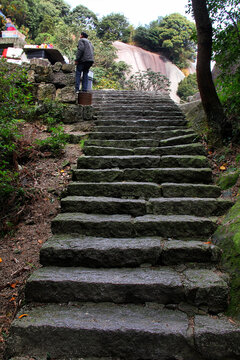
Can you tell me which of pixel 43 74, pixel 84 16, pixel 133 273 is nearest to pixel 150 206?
pixel 133 273

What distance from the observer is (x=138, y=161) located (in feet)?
12.6

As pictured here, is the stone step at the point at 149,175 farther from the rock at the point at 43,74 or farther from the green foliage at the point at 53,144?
the rock at the point at 43,74

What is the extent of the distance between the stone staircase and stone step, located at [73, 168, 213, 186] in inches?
0.5

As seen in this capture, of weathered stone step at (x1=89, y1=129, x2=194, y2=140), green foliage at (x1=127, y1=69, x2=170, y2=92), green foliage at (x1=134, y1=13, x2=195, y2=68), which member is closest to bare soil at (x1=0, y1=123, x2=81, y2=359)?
weathered stone step at (x1=89, y1=129, x2=194, y2=140)

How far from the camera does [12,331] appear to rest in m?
1.76

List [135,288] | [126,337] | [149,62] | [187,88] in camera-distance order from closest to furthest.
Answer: [126,337] → [135,288] → [187,88] → [149,62]

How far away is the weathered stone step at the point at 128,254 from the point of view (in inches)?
89.4

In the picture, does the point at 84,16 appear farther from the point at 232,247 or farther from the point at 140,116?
the point at 232,247

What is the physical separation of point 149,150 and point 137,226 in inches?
74.1

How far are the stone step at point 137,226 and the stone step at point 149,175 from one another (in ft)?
2.84

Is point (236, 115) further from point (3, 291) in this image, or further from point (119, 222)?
point (3, 291)

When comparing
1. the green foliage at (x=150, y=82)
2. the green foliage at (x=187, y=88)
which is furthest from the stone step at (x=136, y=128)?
the green foliage at (x=187, y=88)

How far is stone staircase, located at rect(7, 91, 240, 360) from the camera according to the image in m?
1.71

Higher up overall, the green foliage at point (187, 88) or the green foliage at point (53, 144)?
the green foliage at point (187, 88)
